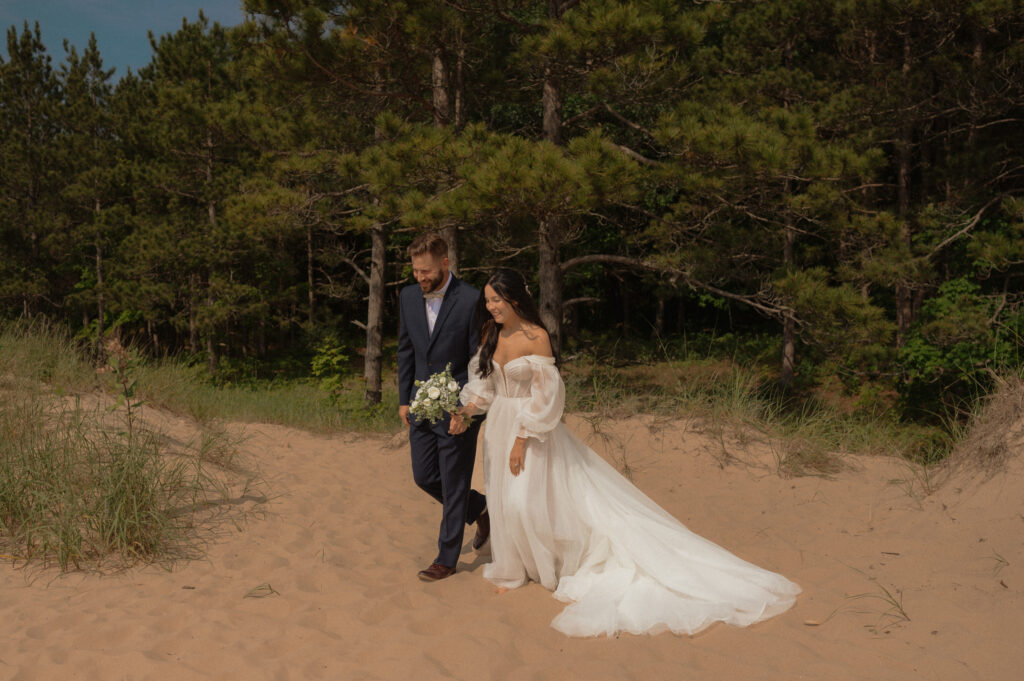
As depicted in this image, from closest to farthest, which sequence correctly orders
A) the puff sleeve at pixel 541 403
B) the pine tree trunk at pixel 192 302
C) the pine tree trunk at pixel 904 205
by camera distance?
the puff sleeve at pixel 541 403 → the pine tree trunk at pixel 904 205 → the pine tree trunk at pixel 192 302

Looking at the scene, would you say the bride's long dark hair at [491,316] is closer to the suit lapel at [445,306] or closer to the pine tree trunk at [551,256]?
the suit lapel at [445,306]

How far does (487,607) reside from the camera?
12.5 feet

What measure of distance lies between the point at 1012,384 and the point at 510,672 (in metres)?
4.84

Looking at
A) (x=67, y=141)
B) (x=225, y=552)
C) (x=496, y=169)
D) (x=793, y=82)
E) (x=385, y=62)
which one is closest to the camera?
(x=225, y=552)

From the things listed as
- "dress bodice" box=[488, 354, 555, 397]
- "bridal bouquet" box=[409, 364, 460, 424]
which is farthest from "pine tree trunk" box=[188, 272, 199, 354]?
"dress bodice" box=[488, 354, 555, 397]

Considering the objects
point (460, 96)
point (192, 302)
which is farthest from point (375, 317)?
point (192, 302)

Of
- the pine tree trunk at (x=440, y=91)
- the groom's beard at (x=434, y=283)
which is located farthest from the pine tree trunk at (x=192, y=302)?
the groom's beard at (x=434, y=283)

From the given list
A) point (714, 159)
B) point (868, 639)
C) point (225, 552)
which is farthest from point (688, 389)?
point (225, 552)

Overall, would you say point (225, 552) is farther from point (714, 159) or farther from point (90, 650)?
point (714, 159)

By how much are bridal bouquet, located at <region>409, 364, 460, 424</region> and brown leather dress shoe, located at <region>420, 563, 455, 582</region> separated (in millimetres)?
907

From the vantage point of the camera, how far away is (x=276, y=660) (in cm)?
317

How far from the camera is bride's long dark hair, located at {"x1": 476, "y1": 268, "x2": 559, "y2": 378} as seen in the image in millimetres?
3996

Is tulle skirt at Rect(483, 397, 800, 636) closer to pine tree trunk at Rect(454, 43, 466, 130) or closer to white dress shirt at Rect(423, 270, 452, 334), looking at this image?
white dress shirt at Rect(423, 270, 452, 334)

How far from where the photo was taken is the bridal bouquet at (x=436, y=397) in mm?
3988
